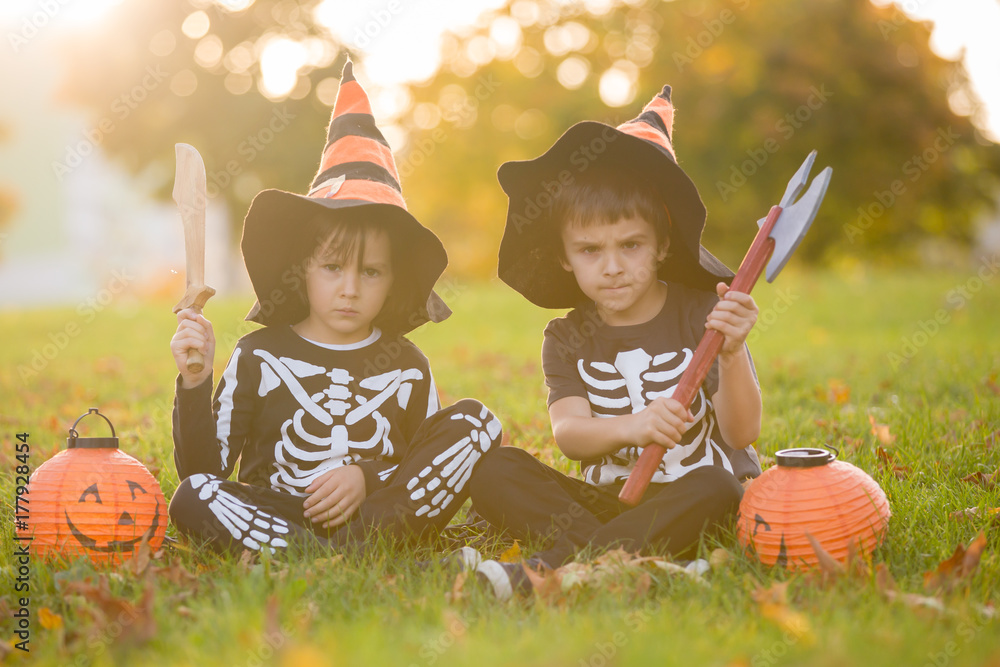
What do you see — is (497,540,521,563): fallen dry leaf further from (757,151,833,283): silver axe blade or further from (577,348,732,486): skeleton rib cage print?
(757,151,833,283): silver axe blade

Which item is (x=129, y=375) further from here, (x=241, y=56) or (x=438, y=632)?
(x=241, y=56)

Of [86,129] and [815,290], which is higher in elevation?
[86,129]

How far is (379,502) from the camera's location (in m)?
3.02

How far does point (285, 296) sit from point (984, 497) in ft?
8.88

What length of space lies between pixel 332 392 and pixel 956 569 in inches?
83.5

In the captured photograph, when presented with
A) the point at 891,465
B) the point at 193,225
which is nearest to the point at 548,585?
the point at 193,225

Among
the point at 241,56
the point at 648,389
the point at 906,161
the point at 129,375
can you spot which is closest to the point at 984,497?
the point at 648,389

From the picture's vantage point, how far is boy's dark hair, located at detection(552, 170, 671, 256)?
303 cm

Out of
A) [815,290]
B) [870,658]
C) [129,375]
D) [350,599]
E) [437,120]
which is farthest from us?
[437,120]

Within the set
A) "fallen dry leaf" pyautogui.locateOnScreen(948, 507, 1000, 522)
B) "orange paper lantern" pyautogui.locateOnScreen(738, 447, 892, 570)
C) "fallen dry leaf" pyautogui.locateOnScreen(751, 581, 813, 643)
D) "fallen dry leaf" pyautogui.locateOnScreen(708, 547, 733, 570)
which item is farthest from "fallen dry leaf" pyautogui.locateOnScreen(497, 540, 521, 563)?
"fallen dry leaf" pyautogui.locateOnScreen(948, 507, 1000, 522)

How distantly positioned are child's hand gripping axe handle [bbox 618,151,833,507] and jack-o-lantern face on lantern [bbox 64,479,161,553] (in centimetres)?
160

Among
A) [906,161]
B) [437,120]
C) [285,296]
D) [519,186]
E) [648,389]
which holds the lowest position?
[648,389]

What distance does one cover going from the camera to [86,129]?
81.7ft

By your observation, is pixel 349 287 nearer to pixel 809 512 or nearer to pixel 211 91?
pixel 809 512
